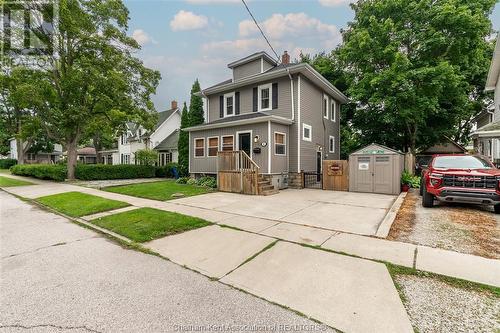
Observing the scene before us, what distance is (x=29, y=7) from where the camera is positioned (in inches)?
604

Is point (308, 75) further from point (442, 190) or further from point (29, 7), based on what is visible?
point (29, 7)

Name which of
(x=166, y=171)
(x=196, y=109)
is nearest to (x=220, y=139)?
(x=196, y=109)

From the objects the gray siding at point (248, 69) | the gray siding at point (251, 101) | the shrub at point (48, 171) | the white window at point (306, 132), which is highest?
the gray siding at point (248, 69)

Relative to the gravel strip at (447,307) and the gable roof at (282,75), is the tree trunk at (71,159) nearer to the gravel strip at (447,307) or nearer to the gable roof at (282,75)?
the gable roof at (282,75)

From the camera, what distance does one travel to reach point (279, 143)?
1312 centimetres

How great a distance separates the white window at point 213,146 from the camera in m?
14.6

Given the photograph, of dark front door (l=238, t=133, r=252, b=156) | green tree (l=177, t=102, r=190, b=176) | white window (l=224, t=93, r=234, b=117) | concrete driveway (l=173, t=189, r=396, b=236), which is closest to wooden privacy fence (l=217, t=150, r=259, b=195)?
dark front door (l=238, t=133, r=252, b=156)

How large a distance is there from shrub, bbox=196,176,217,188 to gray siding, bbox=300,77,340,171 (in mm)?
5044

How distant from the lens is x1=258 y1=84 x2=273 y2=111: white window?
14.3 metres

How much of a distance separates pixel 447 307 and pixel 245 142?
1146 centimetres

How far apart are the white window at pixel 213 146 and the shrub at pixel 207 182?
146 centimetres

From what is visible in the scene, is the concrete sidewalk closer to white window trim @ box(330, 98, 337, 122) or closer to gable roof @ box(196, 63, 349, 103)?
gable roof @ box(196, 63, 349, 103)

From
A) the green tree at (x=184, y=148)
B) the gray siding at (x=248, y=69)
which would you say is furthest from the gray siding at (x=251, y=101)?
the green tree at (x=184, y=148)

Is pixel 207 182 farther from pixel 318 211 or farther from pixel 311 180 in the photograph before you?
pixel 318 211
